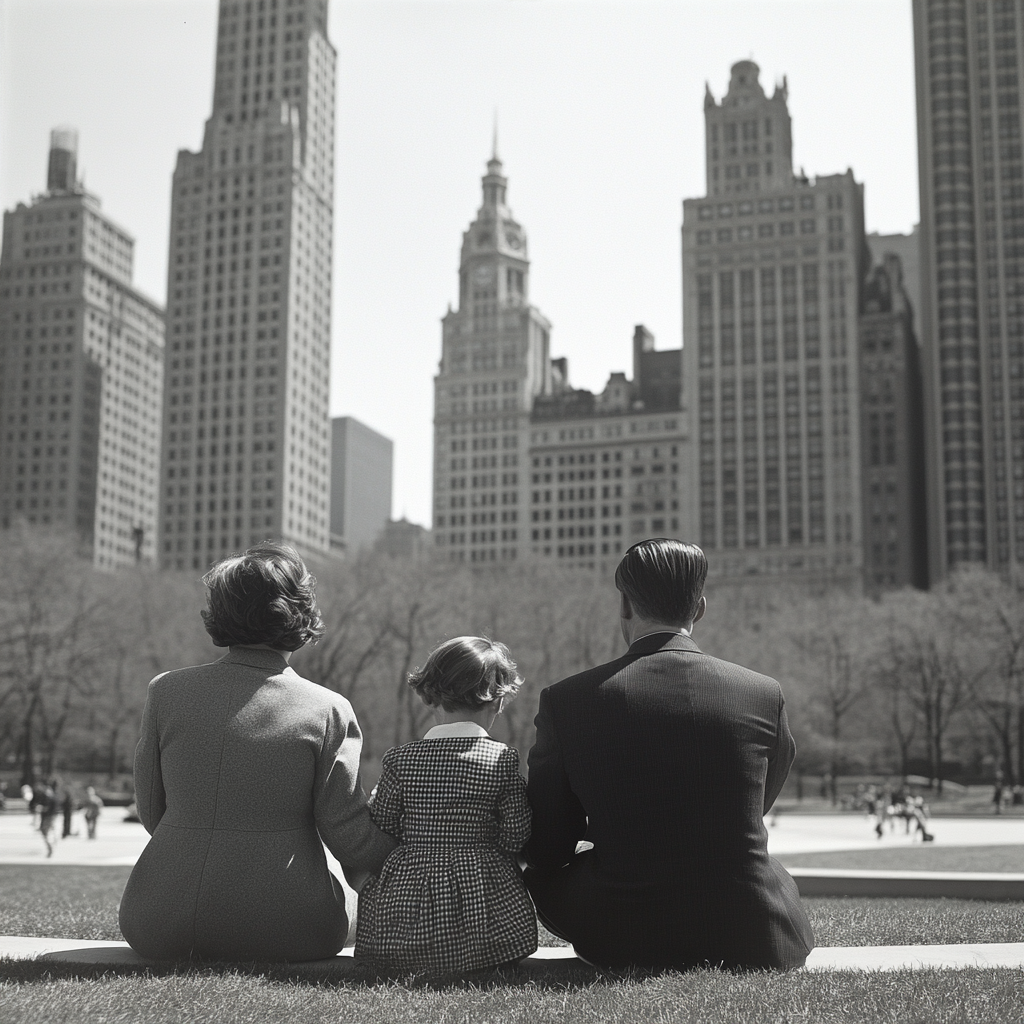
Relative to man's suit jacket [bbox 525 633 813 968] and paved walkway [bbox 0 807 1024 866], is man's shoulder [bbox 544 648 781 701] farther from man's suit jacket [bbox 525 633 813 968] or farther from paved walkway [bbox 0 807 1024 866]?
paved walkway [bbox 0 807 1024 866]

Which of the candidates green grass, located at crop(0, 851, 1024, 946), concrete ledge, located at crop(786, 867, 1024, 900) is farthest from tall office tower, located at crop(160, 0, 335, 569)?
green grass, located at crop(0, 851, 1024, 946)

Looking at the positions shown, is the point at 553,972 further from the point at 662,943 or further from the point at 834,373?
the point at 834,373

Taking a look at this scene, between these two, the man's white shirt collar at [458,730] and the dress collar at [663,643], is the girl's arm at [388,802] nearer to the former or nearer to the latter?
the man's white shirt collar at [458,730]

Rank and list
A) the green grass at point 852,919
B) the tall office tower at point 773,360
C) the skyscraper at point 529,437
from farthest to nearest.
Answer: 1. the skyscraper at point 529,437
2. the tall office tower at point 773,360
3. the green grass at point 852,919

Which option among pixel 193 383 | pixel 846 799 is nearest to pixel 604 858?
pixel 846 799

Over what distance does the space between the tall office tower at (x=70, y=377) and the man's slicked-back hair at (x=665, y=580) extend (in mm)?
156812

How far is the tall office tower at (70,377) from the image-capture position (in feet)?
525

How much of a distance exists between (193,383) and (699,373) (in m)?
59.4

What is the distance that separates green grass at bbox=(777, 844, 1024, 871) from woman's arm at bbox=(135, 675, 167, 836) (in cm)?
1471

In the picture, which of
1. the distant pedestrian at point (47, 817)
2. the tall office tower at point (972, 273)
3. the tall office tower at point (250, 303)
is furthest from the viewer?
the tall office tower at point (250, 303)

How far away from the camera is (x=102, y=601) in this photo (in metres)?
55.9

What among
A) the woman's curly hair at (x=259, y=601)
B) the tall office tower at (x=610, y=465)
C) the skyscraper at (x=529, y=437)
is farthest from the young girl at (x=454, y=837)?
the skyscraper at (x=529, y=437)

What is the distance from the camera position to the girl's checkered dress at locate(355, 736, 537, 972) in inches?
209

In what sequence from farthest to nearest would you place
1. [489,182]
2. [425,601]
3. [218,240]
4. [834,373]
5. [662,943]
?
1. [489,182]
2. [218,240]
3. [834,373]
4. [425,601]
5. [662,943]
